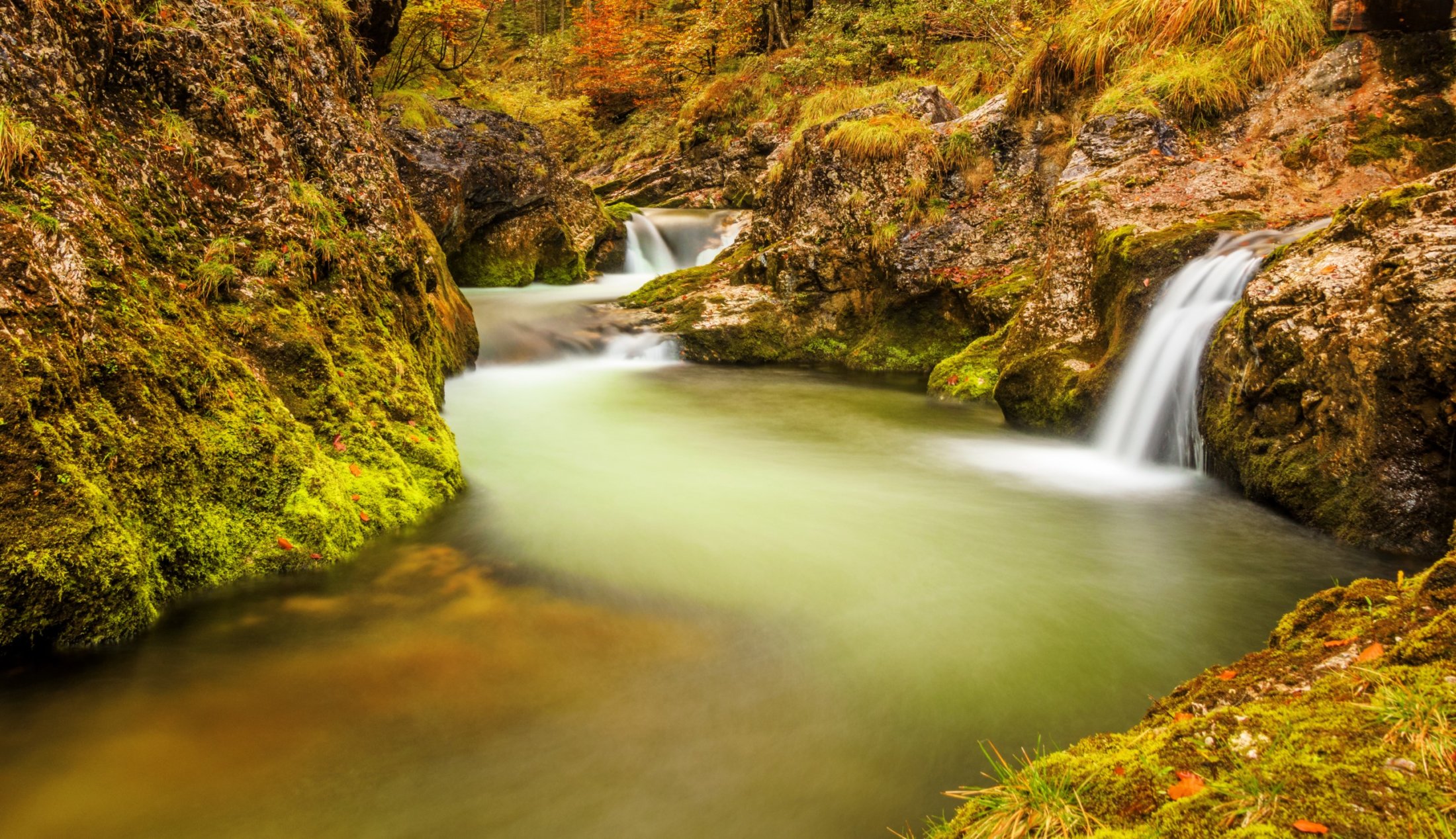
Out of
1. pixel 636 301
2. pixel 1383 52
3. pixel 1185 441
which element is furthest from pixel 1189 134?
pixel 636 301

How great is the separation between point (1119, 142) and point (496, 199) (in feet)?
31.9

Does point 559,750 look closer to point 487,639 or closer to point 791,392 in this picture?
point 487,639

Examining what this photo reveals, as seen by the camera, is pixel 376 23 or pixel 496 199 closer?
pixel 376 23

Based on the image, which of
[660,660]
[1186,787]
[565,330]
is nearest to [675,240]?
[565,330]

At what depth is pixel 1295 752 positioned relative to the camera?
140cm

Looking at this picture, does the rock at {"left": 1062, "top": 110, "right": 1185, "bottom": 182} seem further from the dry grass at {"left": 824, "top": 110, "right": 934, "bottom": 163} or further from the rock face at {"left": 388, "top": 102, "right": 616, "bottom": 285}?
the rock face at {"left": 388, "top": 102, "right": 616, "bottom": 285}

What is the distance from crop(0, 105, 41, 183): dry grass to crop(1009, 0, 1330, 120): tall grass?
8.77 m

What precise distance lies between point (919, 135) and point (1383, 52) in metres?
5.19

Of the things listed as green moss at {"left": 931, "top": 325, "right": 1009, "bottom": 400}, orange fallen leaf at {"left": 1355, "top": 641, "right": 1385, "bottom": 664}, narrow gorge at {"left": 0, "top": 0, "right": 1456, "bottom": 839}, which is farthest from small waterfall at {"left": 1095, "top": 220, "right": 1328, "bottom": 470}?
orange fallen leaf at {"left": 1355, "top": 641, "right": 1385, "bottom": 664}

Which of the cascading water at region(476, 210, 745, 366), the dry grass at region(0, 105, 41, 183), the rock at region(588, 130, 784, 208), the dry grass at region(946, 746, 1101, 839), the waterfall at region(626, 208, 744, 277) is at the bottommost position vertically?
the dry grass at region(946, 746, 1101, 839)

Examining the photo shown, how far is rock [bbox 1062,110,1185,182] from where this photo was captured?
7.50 m

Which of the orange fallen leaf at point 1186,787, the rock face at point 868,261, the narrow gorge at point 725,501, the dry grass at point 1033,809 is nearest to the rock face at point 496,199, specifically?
the narrow gorge at point 725,501

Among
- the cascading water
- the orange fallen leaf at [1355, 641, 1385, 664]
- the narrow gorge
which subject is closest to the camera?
the orange fallen leaf at [1355, 641, 1385, 664]

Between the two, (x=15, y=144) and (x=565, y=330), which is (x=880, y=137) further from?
(x=15, y=144)
